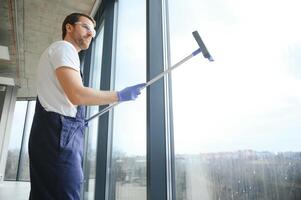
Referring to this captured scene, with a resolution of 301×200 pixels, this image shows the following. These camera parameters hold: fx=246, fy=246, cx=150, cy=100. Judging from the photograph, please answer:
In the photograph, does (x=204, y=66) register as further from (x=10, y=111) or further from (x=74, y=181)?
(x=10, y=111)

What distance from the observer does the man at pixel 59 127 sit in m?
0.97

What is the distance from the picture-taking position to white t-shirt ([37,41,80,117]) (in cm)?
103

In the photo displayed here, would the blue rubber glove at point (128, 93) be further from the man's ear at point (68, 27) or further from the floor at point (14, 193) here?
the floor at point (14, 193)

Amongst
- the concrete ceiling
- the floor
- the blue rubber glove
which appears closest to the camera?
the blue rubber glove

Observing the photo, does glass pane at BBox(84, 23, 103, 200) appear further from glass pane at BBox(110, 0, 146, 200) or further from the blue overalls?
the blue overalls

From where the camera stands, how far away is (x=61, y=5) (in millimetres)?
3656

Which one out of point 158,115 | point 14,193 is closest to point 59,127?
point 158,115

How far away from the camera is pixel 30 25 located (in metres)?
4.16

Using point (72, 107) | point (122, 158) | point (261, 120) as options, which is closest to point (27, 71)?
point (122, 158)

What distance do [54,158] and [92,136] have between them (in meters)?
2.31

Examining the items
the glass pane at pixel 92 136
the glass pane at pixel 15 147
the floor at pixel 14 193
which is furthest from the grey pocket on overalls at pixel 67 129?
the glass pane at pixel 15 147

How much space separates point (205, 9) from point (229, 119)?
0.66 meters

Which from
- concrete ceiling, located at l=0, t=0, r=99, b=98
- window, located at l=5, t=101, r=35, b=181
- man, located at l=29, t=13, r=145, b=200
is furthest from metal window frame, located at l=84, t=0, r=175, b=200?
window, located at l=5, t=101, r=35, b=181

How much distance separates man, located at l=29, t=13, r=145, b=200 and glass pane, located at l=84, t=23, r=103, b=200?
1.90 m
